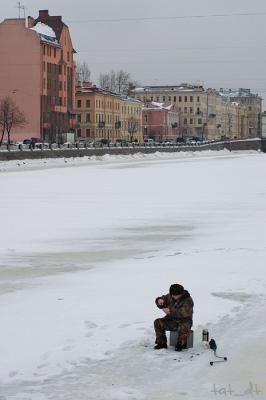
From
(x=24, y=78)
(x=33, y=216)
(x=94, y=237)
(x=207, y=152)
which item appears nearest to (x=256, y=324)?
(x=94, y=237)

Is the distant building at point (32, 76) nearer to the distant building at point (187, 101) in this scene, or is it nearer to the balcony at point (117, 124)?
the balcony at point (117, 124)

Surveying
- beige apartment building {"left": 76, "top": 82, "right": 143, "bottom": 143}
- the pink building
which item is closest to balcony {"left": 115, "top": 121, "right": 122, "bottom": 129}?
beige apartment building {"left": 76, "top": 82, "right": 143, "bottom": 143}

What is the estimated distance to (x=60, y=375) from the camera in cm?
786

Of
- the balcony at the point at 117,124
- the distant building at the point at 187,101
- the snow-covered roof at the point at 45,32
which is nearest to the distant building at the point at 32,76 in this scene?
the snow-covered roof at the point at 45,32

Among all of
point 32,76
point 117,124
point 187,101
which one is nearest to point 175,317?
point 32,76

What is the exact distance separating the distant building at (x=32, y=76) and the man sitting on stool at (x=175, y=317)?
278 feet

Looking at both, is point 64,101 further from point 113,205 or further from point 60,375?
point 60,375

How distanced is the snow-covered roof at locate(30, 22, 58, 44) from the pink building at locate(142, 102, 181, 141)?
186ft

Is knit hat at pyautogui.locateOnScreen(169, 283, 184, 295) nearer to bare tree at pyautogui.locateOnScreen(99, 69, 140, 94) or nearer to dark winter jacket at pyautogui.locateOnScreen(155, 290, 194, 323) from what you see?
dark winter jacket at pyautogui.locateOnScreen(155, 290, 194, 323)

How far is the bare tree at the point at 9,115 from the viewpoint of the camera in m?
83.6

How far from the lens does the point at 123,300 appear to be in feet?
36.7

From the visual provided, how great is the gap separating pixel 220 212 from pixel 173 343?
17.2m

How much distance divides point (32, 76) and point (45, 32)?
7140mm

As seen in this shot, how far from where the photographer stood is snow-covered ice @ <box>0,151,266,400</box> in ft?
25.2
